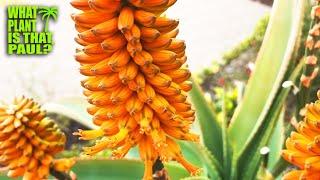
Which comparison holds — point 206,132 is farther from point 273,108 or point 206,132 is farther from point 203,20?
point 203,20

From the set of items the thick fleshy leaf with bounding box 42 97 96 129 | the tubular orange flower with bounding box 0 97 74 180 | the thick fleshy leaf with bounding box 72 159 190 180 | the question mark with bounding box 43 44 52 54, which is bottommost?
the thick fleshy leaf with bounding box 72 159 190 180

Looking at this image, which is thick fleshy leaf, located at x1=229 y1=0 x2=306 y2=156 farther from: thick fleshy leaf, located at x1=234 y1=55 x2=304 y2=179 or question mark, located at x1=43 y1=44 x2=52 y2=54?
question mark, located at x1=43 y1=44 x2=52 y2=54

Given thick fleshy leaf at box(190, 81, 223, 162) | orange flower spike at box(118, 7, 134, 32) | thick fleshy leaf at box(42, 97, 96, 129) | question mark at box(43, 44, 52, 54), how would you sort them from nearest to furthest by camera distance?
orange flower spike at box(118, 7, 134, 32) < question mark at box(43, 44, 52, 54) < thick fleshy leaf at box(190, 81, 223, 162) < thick fleshy leaf at box(42, 97, 96, 129)

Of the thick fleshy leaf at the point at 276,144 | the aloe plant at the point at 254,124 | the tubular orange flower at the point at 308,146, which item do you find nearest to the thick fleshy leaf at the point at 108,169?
the aloe plant at the point at 254,124

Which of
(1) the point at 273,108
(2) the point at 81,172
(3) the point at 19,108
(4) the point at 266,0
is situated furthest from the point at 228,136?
(3) the point at 19,108

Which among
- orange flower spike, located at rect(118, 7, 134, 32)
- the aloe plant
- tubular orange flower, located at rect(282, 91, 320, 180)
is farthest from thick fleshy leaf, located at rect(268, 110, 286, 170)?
orange flower spike, located at rect(118, 7, 134, 32)
